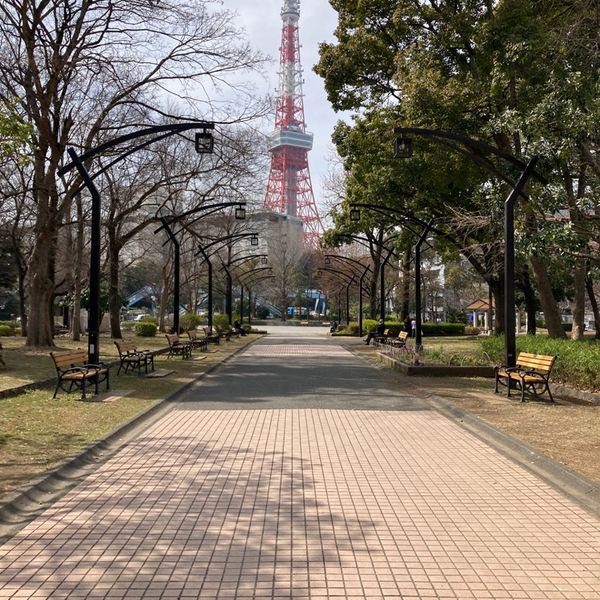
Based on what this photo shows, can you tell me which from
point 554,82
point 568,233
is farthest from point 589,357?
point 554,82

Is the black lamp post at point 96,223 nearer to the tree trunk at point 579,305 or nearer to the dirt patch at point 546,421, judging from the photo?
the dirt patch at point 546,421

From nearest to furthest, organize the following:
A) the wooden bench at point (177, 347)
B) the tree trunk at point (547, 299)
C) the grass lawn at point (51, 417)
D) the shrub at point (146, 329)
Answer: the grass lawn at point (51, 417) < the tree trunk at point (547, 299) < the wooden bench at point (177, 347) < the shrub at point (146, 329)

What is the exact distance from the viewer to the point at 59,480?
255 inches

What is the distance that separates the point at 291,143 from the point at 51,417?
105m

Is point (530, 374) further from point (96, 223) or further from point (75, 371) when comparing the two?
point (96, 223)

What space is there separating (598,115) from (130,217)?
28224 millimetres

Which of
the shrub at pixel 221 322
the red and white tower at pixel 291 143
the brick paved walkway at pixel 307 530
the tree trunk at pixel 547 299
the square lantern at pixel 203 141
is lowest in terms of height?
the brick paved walkway at pixel 307 530

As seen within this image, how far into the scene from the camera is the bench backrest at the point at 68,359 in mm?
12320

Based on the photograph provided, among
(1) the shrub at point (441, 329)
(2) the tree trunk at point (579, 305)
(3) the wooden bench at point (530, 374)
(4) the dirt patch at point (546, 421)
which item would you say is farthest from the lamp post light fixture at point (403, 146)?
(1) the shrub at point (441, 329)

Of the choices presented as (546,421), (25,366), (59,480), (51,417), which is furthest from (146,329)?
(59,480)

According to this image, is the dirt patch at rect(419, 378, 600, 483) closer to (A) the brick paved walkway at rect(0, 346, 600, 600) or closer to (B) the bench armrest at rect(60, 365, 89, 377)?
(A) the brick paved walkway at rect(0, 346, 600, 600)

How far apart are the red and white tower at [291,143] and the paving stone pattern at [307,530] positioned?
9553cm

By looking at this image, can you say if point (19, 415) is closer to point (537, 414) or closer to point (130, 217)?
point (537, 414)

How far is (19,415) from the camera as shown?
32.8 ft
